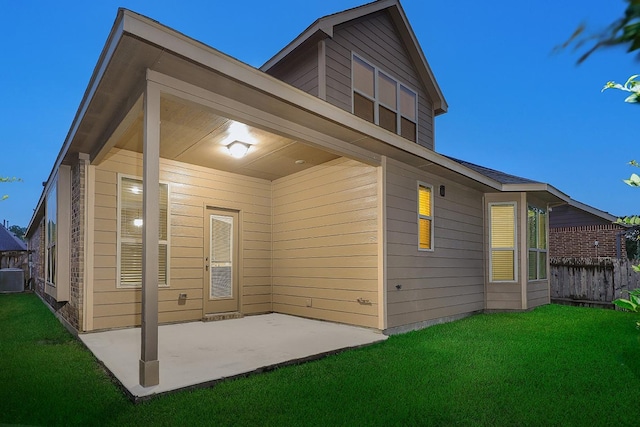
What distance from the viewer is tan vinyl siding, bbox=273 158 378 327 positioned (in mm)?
6230

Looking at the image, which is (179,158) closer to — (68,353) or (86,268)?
(86,268)

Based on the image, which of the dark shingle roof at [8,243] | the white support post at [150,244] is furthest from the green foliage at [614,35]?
the dark shingle roof at [8,243]

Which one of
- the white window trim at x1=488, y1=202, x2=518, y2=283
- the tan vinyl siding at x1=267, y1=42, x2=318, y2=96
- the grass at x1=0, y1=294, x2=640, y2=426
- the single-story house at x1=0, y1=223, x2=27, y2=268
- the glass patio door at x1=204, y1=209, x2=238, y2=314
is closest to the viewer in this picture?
the grass at x1=0, y1=294, x2=640, y2=426

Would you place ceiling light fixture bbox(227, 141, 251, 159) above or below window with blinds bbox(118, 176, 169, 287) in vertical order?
above

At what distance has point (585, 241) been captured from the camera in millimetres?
12836

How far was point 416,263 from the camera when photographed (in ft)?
22.0

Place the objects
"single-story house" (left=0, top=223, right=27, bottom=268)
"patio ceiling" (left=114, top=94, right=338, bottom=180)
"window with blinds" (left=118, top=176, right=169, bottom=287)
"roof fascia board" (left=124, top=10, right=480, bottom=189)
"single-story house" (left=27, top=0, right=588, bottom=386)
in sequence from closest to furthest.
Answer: "roof fascia board" (left=124, top=10, right=480, bottom=189) → "patio ceiling" (left=114, top=94, right=338, bottom=180) → "single-story house" (left=27, top=0, right=588, bottom=386) → "window with blinds" (left=118, top=176, right=169, bottom=287) → "single-story house" (left=0, top=223, right=27, bottom=268)

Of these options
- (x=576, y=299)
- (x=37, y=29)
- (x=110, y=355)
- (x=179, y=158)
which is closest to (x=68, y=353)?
(x=110, y=355)

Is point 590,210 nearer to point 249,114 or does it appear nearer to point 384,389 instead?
point 384,389

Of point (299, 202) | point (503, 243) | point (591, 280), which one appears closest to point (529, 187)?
point (503, 243)

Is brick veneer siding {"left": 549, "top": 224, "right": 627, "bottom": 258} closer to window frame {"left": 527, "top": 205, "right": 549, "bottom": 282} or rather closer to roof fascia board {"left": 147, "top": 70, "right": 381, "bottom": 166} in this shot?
window frame {"left": 527, "top": 205, "right": 549, "bottom": 282}

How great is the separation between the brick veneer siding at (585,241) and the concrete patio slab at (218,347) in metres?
9.97

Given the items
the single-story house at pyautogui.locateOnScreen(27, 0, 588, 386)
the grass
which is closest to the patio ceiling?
the single-story house at pyautogui.locateOnScreen(27, 0, 588, 386)

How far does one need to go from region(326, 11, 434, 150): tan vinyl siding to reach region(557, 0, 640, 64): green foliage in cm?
607
